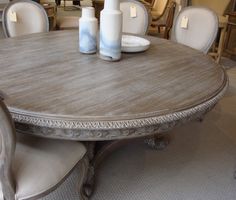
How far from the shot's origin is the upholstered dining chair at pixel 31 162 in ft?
2.95

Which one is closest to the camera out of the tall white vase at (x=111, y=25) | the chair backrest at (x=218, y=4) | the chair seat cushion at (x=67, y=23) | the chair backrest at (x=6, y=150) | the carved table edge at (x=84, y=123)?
the chair backrest at (x=6, y=150)

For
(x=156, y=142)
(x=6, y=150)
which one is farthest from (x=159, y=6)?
(x=6, y=150)

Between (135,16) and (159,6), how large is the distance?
2.91 metres

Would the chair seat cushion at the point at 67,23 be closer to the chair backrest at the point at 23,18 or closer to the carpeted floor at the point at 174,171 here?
the chair backrest at the point at 23,18

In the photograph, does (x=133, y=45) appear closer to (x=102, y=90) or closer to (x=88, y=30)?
(x=88, y=30)

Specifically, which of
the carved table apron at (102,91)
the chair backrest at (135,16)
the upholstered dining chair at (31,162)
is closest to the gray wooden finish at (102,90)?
the carved table apron at (102,91)

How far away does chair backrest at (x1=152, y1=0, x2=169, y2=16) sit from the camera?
483cm

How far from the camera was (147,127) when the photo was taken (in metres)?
1.02

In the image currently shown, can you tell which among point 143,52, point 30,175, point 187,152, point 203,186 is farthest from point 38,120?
point 187,152

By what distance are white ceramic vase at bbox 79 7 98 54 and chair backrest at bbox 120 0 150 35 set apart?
1.03m

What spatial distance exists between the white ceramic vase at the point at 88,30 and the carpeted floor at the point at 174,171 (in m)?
0.79

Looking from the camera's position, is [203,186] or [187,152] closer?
[203,186]

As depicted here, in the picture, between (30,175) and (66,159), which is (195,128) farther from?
(30,175)

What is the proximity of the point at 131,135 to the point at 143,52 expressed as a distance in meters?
0.80
